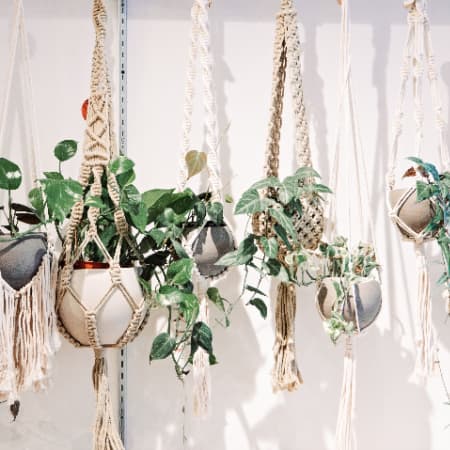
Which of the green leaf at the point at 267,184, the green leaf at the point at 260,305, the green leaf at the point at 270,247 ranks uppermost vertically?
the green leaf at the point at 267,184

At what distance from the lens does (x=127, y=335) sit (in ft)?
3.37

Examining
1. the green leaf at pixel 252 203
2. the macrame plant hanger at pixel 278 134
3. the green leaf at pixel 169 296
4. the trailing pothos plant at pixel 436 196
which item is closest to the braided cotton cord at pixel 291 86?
the macrame plant hanger at pixel 278 134

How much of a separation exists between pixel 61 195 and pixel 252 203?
34 cm

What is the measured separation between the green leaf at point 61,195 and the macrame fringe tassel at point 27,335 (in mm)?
104

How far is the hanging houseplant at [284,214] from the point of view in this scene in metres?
1.07

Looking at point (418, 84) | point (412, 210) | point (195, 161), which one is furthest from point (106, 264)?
point (418, 84)

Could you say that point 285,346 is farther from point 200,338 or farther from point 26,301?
point 26,301

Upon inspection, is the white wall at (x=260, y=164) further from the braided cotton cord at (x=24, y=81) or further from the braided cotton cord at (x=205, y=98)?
the braided cotton cord at (x=205, y=98)

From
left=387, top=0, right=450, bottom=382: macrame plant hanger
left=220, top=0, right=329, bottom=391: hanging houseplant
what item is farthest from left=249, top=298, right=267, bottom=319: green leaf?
left=387, top=0, right=450, bottom=382: macrame plant hanger

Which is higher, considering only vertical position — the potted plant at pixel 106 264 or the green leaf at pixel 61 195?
the green leaf at pixel 61 195

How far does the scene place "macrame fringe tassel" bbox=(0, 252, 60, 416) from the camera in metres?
0.96

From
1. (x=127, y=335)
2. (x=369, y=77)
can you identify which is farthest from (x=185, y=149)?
(x=369, y=77)

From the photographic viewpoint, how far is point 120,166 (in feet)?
3.37

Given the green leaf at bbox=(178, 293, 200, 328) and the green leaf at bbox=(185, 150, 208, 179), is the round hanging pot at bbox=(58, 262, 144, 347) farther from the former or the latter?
the green leaf at bbox=(185, 150, 208, 179)
